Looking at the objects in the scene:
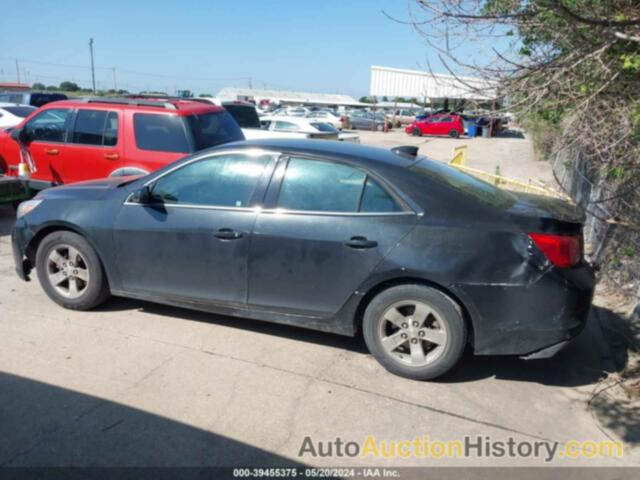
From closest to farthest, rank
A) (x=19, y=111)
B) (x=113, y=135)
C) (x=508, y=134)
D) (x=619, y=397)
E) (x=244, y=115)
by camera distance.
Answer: (x=619, y=397)
(x=113, y=135)
(x=19, y=111)
(x=244, y=115)
(x=508, y=134)

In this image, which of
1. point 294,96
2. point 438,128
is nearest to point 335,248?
point 438,128

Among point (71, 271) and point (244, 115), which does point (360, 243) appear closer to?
point (71, 271)

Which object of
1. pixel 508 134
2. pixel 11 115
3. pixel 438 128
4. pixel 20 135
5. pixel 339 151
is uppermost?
pixel 339 151

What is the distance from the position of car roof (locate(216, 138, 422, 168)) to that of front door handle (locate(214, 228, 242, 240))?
27.9 inches

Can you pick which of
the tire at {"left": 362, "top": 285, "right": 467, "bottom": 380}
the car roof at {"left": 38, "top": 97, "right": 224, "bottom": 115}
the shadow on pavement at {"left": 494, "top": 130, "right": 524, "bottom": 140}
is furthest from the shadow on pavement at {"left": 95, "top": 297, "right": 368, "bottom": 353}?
the shadow on pavement at {"left": 494, "top": 130, "right": 524, "bottom": 140}

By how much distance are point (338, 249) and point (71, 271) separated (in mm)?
2527

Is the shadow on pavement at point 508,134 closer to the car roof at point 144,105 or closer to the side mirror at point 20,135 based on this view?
the car roof at point 144,105

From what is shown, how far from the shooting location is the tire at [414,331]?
3723mm

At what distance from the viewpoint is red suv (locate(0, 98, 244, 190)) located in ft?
23.3

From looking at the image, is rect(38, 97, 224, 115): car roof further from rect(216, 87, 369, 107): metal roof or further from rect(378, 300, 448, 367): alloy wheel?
rect(216, 87, 369, 107): metal roof

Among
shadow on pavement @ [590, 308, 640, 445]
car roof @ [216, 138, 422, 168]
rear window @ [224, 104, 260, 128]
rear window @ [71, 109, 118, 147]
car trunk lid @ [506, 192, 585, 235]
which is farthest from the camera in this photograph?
rear window @ [224, 104, 260, 128]

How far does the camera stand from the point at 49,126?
8008 mm

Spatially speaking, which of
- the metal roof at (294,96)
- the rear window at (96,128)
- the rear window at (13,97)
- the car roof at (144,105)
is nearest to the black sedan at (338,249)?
the car roof at (144,105)

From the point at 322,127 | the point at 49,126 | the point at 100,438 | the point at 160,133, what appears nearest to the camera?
the point at 100,438
